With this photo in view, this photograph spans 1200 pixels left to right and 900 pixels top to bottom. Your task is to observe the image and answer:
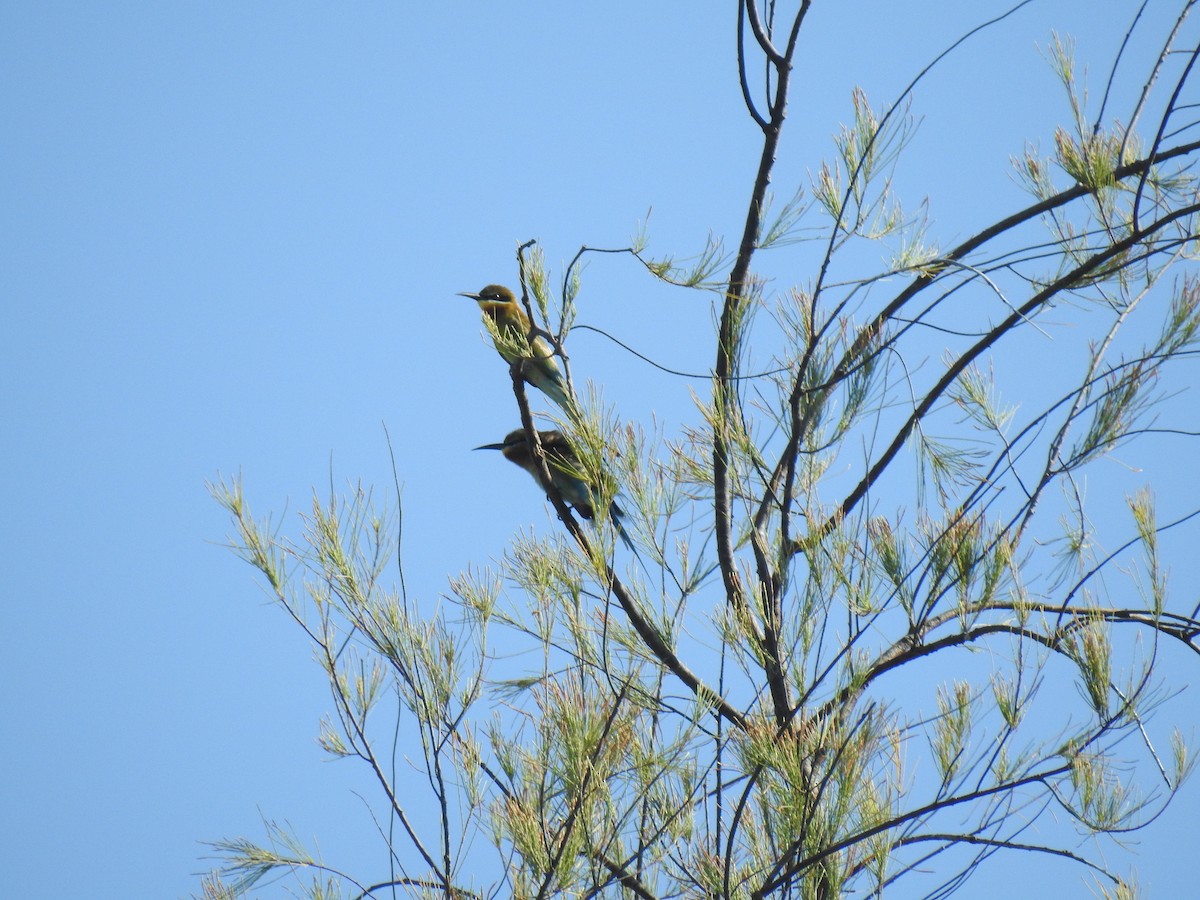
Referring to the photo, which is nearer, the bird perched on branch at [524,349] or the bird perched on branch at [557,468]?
the bird perched on branch at [524,349]

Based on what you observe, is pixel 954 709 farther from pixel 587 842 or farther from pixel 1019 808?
pixel 587 842

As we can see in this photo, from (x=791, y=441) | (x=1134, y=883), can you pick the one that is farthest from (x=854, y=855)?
(x=791, y=441)

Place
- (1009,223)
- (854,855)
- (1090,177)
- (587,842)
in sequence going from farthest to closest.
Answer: (1009,223), (1090,177), (854,855), (587,842)

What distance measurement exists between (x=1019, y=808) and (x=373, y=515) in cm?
95

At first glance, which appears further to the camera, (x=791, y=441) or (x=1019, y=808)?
(x=791, y=441)

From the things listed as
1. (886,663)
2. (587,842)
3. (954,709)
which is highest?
(886,663)

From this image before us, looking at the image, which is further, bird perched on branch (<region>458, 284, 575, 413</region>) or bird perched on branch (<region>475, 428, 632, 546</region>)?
bird perched on branch (<region>475, 428, 632, 546</region>)

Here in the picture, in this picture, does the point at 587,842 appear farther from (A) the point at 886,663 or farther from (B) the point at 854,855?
(A) the point at 886,663

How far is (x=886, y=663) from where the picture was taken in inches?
69.2

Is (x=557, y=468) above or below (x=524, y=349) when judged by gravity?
above

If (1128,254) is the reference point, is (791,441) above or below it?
below

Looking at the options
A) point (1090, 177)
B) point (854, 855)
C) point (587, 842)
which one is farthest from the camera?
point (1090, 177)

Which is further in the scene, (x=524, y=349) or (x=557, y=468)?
(x=557, y=468)

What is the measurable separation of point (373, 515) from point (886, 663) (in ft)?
2.61
